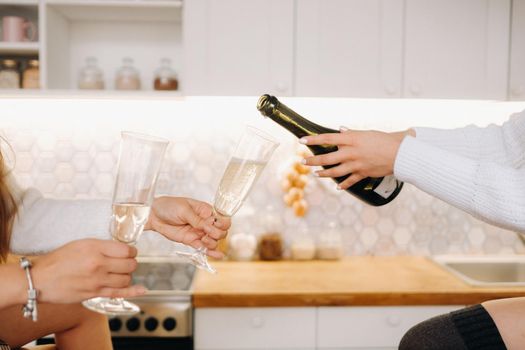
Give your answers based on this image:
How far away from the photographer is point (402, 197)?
7.67 ft

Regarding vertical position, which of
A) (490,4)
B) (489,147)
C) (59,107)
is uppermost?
(490,4)

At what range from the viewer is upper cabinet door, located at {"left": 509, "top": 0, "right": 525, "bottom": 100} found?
6.38 ft

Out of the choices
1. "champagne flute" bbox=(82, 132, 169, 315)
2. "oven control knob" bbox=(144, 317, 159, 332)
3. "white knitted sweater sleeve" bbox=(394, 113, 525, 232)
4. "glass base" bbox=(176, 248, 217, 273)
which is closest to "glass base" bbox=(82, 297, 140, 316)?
"champagne flute" bbox=(82, 132, 169, 315)

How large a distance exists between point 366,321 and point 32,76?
1.51 m

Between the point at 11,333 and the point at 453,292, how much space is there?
1.35m

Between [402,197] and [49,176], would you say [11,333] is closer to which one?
[49,176]

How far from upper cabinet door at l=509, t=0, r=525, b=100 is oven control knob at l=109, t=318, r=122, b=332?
1648 millimetres

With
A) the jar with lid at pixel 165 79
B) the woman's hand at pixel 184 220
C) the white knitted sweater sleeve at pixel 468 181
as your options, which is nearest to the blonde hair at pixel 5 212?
Answer: the woman's hand at pixel 184 220

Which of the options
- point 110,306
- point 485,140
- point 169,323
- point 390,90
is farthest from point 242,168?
point 390,90

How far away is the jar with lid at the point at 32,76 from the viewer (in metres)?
1.90

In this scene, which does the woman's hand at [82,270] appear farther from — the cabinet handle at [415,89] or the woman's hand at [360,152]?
the cabinet handle at [415,89]

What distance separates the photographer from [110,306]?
764mm

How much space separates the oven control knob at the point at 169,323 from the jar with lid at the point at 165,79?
0.89 m

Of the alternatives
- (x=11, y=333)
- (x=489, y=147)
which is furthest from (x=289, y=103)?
(x=11, y=333)
